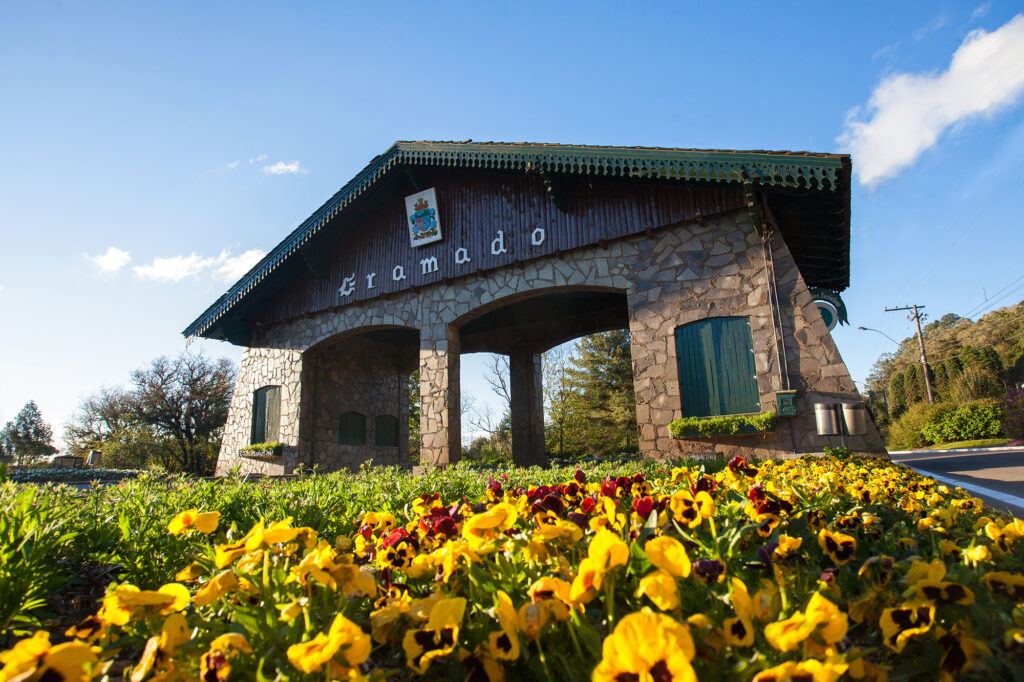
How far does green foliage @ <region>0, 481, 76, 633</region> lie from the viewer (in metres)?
1.90

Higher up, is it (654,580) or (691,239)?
(691,239)

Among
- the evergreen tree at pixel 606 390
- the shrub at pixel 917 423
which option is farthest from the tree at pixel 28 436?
the shrub at pixel 917 423

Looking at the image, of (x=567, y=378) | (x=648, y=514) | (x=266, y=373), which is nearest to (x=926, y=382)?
(x=567, y=378)

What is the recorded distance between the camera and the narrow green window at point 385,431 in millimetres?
16031

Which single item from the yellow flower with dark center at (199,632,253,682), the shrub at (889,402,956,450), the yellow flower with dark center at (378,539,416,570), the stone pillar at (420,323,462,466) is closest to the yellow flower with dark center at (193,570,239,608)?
the yellow flower with dark center at (199,632,253,682)

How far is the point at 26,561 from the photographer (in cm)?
202

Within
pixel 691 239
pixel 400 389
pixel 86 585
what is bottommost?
pixel 86 585

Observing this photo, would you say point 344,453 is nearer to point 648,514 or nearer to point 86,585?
point 86,585

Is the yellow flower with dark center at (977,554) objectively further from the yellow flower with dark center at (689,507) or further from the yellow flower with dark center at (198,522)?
the yellow flower with dark center at (198,522)

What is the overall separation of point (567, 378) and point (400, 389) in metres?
14.6

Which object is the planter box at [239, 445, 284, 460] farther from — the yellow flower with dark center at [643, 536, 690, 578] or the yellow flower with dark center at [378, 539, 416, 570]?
the yellow flower with dark center at [643, 536, 690, 578]

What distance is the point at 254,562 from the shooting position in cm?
151

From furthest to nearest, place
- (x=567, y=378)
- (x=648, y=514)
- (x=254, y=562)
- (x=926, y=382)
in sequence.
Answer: (x=926, y=382), (x=567, y=378), (x=648, y=514), (x=254, y=562)

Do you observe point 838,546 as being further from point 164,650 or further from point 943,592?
point 164,650
